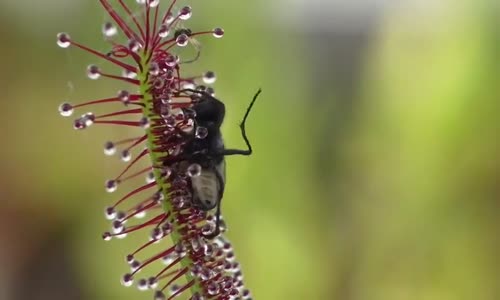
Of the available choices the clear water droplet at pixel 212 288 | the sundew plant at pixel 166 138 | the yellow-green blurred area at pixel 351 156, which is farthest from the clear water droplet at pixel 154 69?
the yellow-green blurred area at pixel 351 156

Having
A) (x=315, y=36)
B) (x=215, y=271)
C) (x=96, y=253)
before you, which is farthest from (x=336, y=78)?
(x=215, y=271)

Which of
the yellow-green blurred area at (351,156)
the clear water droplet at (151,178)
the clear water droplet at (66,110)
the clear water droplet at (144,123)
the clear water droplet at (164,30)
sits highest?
the clear water droplet at (164,30)

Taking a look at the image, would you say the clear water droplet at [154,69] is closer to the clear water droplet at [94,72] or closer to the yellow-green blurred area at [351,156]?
the clear water droplet at [94,72]

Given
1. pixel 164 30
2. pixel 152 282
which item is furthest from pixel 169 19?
pixel 152 282

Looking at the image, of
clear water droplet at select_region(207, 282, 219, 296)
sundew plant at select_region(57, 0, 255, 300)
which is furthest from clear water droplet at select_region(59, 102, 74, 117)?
clear water droplet at select_region(207, 282, 219, 296)

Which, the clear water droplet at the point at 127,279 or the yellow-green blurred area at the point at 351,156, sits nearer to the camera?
the clear water droplet at the point at 127,279

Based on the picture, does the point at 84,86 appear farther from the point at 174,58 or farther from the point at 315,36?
the point at 174,58
